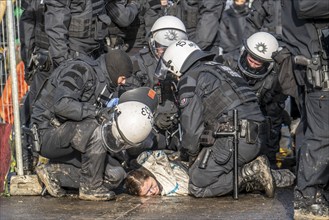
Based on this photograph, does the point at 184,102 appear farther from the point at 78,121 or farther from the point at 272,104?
the point at 272,104

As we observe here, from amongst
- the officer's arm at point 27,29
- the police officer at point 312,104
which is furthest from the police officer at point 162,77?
the police officer at point 312,104

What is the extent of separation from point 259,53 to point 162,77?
1.32 meters

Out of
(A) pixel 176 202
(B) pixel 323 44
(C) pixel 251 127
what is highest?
(B) pixel 323 44

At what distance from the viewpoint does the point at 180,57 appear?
895 cm

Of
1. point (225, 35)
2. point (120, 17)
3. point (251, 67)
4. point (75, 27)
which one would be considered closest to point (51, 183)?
point (75, 27)

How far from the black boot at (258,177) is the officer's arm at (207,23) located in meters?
3.76

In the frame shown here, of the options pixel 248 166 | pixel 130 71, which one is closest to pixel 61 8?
pixel 130 71

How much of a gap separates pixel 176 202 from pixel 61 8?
284 cm

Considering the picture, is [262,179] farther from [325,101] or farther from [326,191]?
[325,101]

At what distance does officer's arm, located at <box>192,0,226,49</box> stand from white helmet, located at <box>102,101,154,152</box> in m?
4.05

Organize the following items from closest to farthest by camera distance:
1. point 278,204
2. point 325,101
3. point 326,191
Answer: point 325,101
point 326,191
point 278,204

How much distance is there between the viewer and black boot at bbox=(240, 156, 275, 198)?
8.57 metres

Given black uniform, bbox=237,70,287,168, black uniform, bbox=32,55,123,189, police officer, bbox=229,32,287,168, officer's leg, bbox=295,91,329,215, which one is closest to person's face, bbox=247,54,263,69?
police officer, bbox=229,32,287,168

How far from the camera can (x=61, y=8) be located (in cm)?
1016
